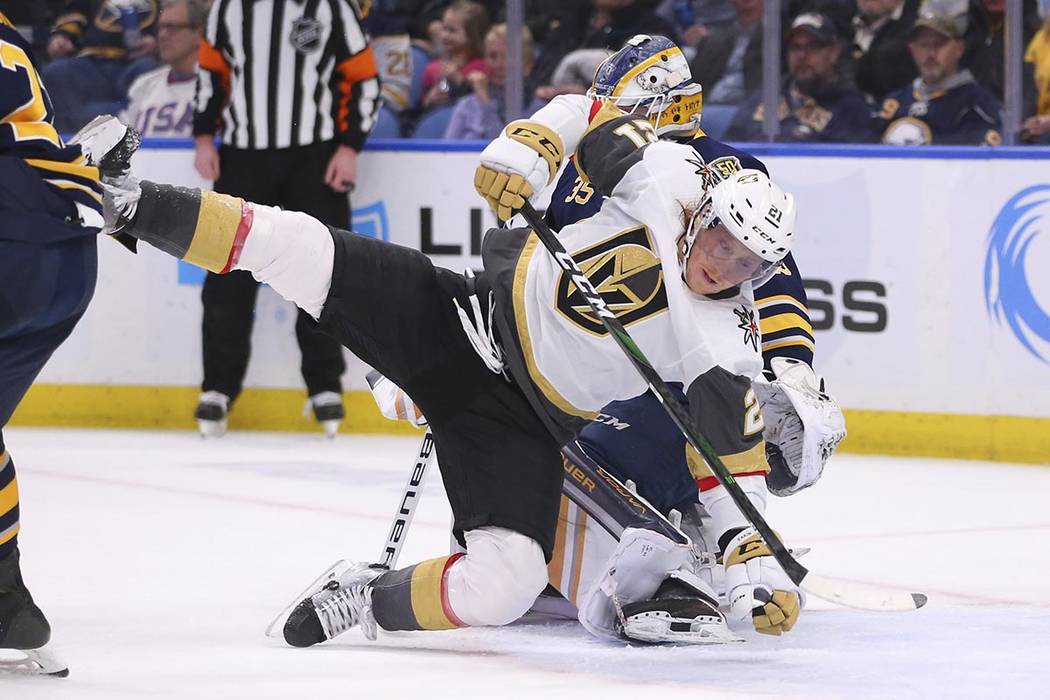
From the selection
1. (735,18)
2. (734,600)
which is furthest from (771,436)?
(735,18)

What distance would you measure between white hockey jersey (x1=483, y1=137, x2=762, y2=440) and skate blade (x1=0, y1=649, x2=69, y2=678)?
86 cm

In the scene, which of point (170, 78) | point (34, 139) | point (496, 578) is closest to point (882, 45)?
point (170, 78)

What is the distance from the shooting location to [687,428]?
2.77 metres

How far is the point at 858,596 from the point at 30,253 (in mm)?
1400

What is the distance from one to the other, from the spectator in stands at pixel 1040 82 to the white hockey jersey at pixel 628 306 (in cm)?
255

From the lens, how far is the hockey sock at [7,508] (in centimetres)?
256

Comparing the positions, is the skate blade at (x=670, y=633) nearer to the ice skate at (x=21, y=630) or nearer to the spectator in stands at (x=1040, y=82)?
the ice skate at (x=21, y=630)

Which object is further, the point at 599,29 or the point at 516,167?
the point at 599,29

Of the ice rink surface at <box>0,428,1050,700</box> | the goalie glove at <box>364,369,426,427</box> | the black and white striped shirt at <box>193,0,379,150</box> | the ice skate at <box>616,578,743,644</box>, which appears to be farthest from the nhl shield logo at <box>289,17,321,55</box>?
the ice skate at <box>616,578,743,644</box>

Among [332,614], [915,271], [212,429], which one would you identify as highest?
[332,614]

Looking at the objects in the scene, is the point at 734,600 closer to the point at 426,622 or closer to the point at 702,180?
the point at 426,622

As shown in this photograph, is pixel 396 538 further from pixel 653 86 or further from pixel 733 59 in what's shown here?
pixel 733 59

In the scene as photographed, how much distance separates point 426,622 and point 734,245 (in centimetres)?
77

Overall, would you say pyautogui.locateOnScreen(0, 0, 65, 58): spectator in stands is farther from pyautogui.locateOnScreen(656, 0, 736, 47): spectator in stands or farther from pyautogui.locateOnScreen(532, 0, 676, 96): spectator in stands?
pyautogui.locateOnScreen(656, 0, 736, 47): spectator in stands
